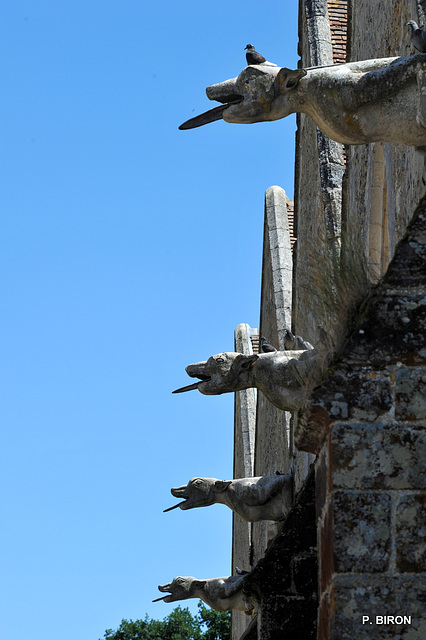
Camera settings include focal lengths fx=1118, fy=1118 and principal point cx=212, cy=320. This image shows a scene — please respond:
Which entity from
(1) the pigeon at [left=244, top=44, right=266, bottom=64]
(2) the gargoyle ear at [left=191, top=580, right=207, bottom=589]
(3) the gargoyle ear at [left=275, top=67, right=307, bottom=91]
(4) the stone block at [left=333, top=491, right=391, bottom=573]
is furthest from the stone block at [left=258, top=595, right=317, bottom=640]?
(2) the gargoyle ear at [left=191, top=580, right=207, bottom=589]

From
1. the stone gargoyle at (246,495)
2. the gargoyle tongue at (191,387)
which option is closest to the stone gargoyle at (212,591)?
the stone gargoyle at (246,495)

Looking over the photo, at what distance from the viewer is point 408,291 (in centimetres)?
339

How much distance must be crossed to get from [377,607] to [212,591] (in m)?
5.97

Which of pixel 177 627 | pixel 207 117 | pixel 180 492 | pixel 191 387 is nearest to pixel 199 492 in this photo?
pixel 180 492

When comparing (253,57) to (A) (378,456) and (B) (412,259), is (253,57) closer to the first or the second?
(B) (412,259)

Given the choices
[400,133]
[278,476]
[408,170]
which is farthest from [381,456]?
[278,476]

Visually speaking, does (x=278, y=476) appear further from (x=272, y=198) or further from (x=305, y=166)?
(x=272, y=198)

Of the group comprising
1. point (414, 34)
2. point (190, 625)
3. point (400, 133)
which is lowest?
point (190, 625)

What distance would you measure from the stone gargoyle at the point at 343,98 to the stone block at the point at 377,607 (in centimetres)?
217

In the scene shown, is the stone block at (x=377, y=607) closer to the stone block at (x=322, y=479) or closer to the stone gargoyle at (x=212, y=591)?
the stone block at (x=322, y=479)

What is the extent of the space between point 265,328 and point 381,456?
10910mm

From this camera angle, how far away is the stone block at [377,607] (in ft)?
10.0

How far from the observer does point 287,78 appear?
16.1ft

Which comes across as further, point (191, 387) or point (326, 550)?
point (191, 387)
